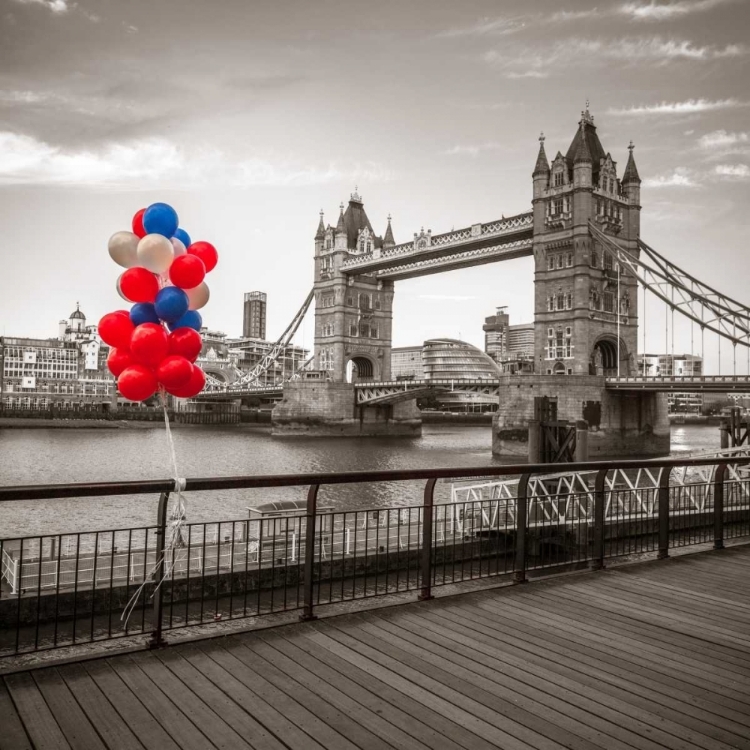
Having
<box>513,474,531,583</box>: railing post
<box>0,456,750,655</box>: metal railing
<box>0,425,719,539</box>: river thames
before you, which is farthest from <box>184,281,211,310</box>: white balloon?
<box>0,425,719,539</box>: river thames

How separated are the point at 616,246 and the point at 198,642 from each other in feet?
152

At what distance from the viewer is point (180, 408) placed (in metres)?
99.6

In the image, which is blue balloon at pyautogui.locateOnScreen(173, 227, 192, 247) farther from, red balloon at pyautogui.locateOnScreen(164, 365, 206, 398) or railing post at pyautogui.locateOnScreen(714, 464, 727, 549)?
railing post at pyautogui.locateOnScreen(714, 464, 727, 549)

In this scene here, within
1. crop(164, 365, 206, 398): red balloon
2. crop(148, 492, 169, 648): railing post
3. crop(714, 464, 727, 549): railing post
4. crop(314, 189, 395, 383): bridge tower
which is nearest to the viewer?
crop(148, 492, 169, 648): railing post

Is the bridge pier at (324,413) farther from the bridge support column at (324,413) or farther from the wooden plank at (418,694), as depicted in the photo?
the wooden plank at (418,694)

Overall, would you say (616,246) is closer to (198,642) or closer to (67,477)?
(67,477)

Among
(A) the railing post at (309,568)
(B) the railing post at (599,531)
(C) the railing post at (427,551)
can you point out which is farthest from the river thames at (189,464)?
(A) the railing post at (309,568)

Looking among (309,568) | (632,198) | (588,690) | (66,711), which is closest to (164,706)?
(66,711)

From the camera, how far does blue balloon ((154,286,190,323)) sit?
6.61 m

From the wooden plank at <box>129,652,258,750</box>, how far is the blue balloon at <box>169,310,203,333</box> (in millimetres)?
3520

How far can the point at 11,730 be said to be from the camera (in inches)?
129

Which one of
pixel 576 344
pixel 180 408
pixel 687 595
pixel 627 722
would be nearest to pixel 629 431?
pixel 576 344

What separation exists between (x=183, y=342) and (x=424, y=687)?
4184 mm

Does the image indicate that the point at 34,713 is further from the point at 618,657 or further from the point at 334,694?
the point at 618,657
